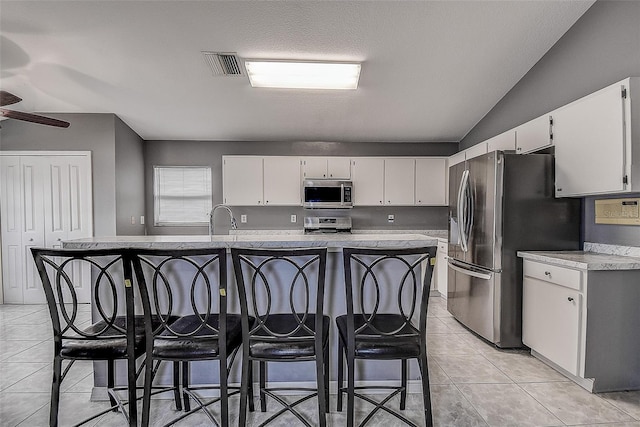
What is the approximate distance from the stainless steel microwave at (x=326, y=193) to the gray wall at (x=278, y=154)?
1.44 ft

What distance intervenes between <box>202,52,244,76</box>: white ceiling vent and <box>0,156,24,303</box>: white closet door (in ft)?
A: 10.2

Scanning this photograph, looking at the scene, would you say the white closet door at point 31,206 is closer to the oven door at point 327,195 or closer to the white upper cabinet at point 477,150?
the oven door at point 327,195

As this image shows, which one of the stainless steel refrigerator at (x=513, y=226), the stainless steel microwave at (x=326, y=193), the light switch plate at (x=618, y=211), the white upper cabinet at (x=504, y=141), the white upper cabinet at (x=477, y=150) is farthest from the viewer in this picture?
the stainless steel microwave at (x=326, y=193)

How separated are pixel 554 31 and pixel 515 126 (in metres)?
1.00

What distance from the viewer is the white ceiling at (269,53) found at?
259 centimetres

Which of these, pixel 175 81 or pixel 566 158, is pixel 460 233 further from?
pixel 175 81

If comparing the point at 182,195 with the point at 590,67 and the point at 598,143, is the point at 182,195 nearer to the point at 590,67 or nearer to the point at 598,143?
the point at 598,143

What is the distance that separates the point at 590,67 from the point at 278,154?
3.81 metres

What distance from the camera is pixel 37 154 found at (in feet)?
13.5

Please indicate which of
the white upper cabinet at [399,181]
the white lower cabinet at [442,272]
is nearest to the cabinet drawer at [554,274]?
the white lower cabinet at [442,272]

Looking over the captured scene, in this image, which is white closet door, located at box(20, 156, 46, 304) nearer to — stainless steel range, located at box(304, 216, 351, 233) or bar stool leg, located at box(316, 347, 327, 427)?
stainless steel range, located at box(304, 216, 351, 233)

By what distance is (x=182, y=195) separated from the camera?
499 cm

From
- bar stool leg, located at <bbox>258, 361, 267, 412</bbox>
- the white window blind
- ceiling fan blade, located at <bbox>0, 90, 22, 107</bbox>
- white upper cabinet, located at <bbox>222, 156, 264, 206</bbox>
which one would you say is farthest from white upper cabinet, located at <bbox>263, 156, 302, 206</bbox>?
bar stool leg, located at <bbox>258, 361, 267, 412</bbox>

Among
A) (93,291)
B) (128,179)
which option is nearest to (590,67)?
(93,291)
